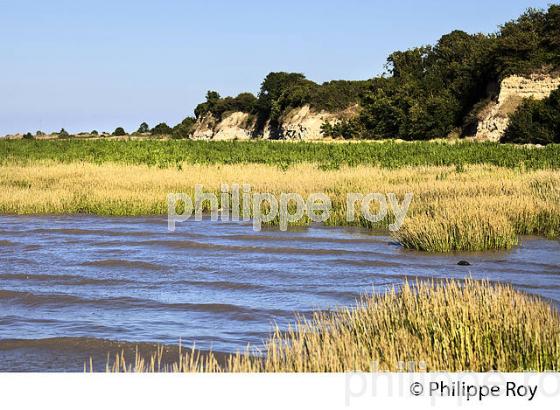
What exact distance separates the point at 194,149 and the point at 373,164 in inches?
839

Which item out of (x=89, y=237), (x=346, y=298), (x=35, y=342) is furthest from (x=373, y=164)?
(x=35, y=342)

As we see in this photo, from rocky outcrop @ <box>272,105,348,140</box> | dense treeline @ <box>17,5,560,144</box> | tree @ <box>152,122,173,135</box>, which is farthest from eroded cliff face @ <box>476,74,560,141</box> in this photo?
tree @ <box>152,122,173,135</box>

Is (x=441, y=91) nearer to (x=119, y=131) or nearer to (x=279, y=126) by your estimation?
(x=279, y=126)

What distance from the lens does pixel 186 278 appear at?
15.2 metres

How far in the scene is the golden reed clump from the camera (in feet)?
57.7

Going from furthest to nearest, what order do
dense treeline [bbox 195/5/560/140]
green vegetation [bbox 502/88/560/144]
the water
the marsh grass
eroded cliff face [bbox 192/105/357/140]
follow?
eroded cliff face [bbox 192/105/357/140] → dense treeline [bbox 195/5/560/140] → green vegetation [bbox 502/88/560/144] → the water → the marsh grass

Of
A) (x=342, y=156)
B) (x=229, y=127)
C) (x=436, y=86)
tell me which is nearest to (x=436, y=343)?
(x=342, y=156)

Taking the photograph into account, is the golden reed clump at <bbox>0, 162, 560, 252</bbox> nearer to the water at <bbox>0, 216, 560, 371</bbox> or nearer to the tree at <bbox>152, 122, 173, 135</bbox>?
the water at <bbox>0, 216, 560, 371</bbox>

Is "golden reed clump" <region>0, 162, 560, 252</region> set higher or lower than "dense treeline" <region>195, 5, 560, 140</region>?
lower

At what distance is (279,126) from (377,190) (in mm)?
73644

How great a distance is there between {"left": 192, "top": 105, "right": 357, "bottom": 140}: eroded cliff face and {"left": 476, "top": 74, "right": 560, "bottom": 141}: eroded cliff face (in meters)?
30.0
